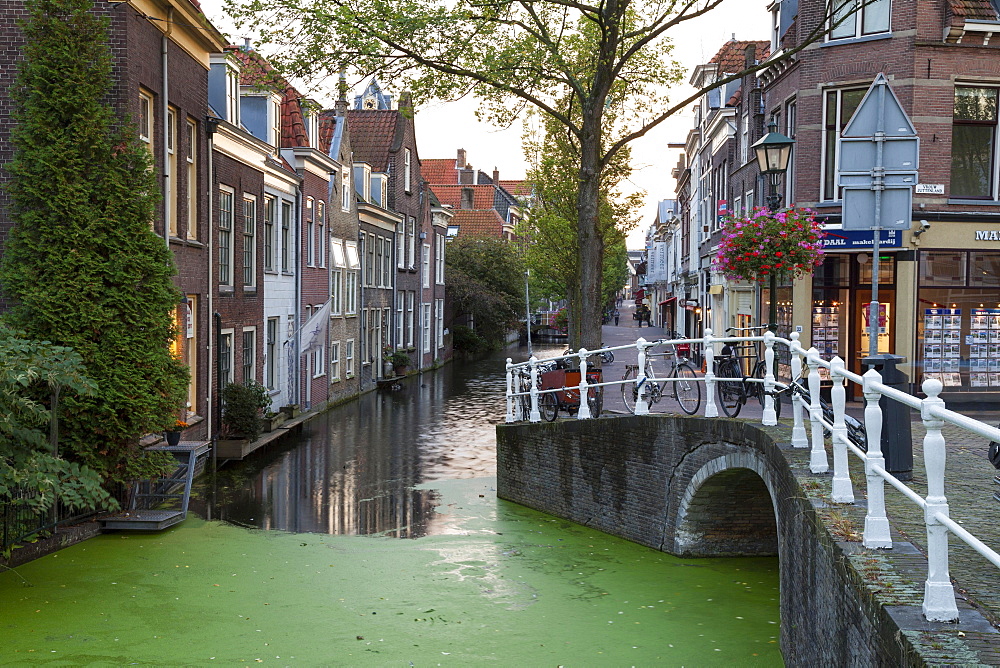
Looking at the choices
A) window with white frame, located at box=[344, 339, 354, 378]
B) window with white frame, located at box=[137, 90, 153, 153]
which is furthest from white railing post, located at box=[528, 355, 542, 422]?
window with white frame, located at box=[344, 339, 354, 378]

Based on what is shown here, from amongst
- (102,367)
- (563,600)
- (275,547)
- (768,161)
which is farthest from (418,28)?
(563,600)

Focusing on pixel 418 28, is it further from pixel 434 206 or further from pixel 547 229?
pixel 434 206

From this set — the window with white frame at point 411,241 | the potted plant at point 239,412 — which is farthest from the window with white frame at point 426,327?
the potted plant at point 239,412

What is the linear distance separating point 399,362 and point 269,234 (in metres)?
14.9

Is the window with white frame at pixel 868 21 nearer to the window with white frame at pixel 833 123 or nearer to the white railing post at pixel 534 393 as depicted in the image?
the window with white frame at pixel 833 123

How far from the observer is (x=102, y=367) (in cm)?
1277

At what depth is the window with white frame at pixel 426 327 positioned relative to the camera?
1799 inches

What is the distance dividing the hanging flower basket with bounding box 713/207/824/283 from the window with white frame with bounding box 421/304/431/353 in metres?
31.8

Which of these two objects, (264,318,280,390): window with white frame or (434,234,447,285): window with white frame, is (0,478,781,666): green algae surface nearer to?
(264,318,280,390): window with white frame

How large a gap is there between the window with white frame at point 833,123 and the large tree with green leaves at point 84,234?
12.9 metres

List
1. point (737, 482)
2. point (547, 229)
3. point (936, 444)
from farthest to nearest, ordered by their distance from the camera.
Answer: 1. point (547, 229)
2. point (737, 482)
3. point (936, 444)

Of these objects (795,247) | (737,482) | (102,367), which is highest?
(795,247)

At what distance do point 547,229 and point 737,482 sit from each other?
2412 cm

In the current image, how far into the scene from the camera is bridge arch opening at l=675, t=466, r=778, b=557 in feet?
41.2
